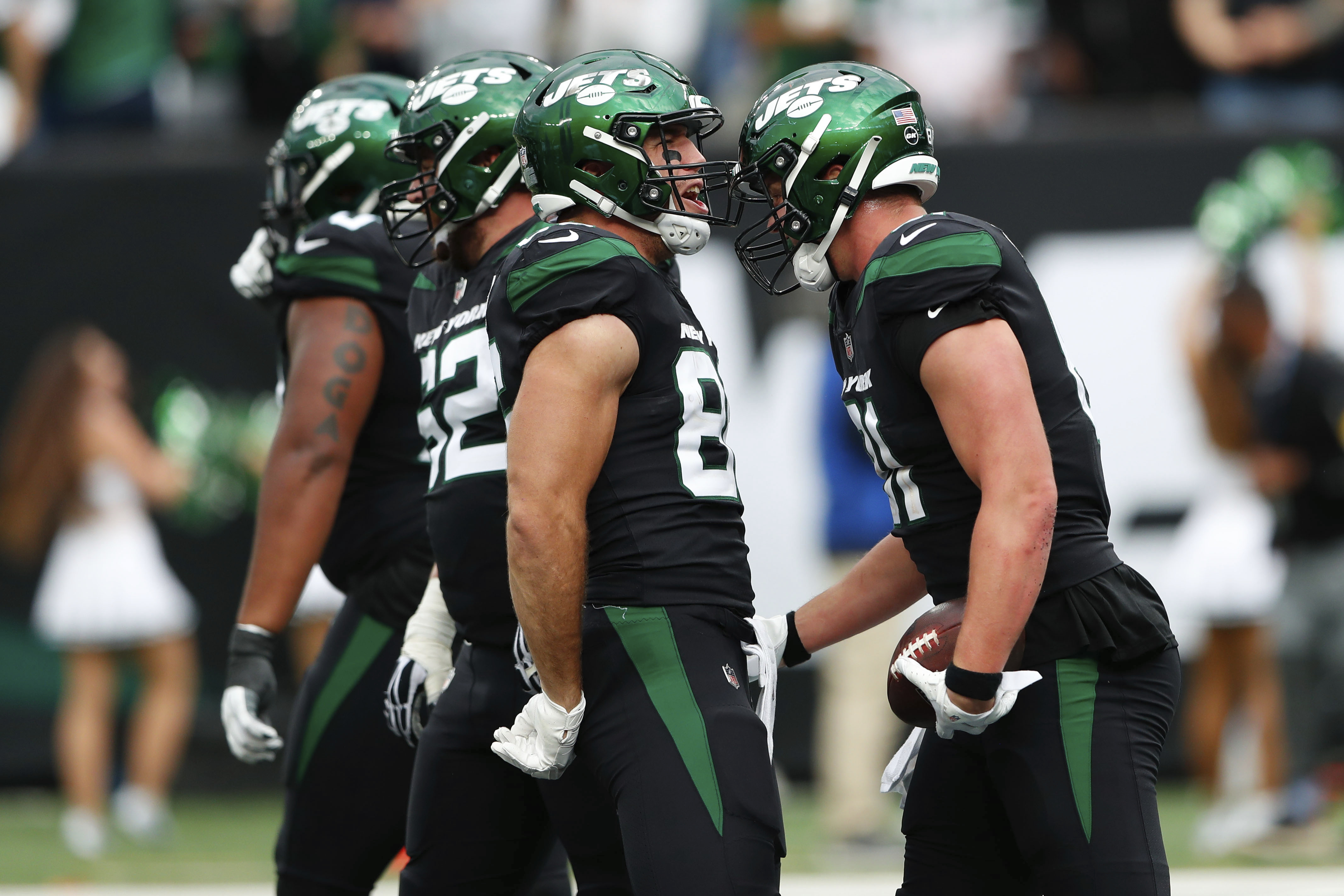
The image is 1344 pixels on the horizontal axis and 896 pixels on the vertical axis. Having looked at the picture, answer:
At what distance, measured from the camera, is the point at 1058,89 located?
29.4 ft

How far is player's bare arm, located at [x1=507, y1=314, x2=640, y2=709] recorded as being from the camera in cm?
274

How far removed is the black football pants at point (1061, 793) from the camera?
2.77 meters

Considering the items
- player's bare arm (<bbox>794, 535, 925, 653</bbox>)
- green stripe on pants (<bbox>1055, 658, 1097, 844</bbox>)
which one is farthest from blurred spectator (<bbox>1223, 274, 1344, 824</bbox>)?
green stripe on pants (<bbox>1055, 658, 1097, 844</bbox>)

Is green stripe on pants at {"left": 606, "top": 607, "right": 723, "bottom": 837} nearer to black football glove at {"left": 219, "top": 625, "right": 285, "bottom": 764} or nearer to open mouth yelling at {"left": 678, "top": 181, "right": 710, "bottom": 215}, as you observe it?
open mouth yelling at {"left": 678, "top": 181, "right": 710, "bottom": 215}

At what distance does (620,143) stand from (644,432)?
0.52 metres

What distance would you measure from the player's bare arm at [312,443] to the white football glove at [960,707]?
4.70 feet

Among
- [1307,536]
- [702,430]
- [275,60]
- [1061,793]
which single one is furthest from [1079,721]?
[275,60]

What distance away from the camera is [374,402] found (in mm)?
3762

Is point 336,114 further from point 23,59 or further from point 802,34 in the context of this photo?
point 23,59

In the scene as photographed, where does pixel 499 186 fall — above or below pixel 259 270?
above

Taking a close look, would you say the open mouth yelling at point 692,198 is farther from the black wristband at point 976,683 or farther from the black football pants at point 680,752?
the black wristband at point 976,683

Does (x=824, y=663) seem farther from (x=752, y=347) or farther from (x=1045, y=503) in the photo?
(x=1045, y=503)

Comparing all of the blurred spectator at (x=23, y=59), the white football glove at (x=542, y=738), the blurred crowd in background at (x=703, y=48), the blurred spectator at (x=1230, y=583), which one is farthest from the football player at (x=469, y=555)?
the blurred spectator at (x=23, y=59)

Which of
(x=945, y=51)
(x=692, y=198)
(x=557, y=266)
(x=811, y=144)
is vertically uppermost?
(x=945, y=51)
